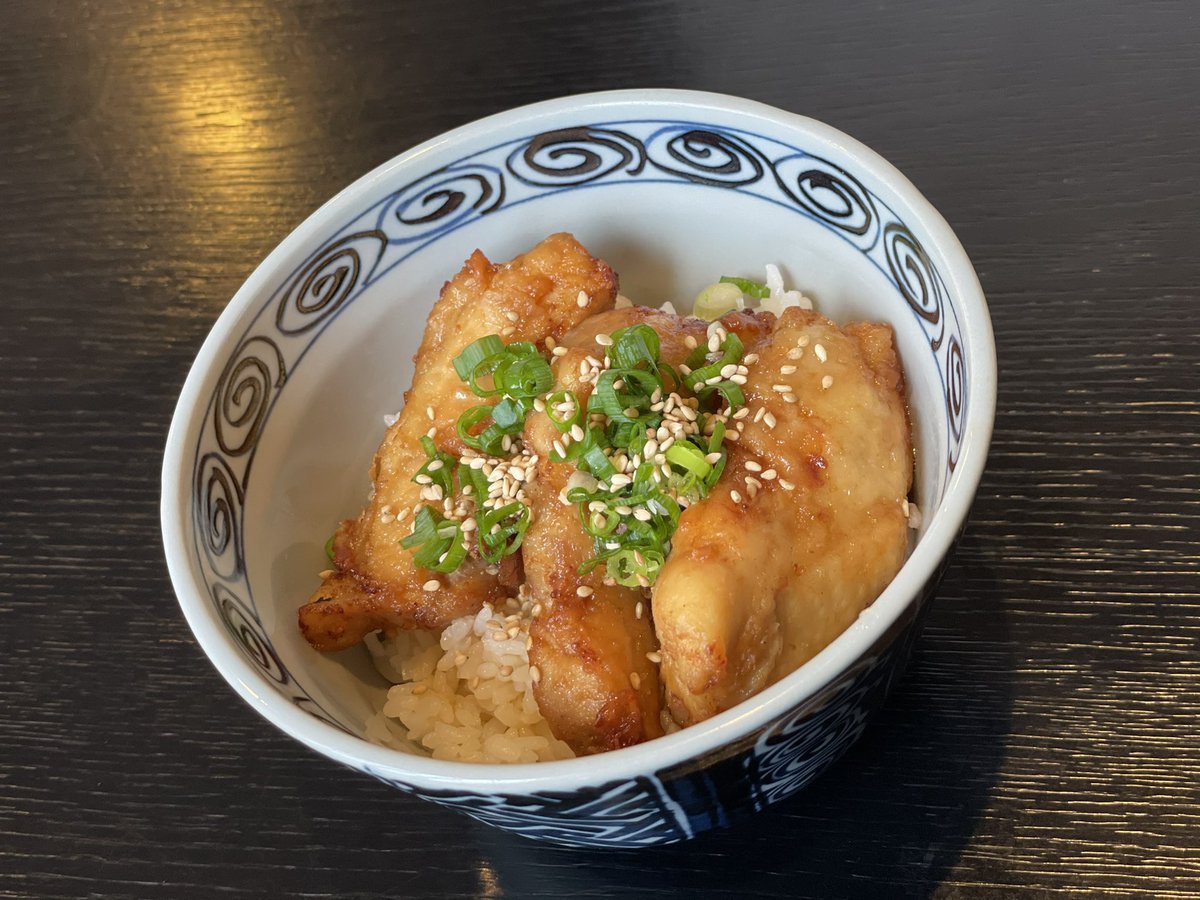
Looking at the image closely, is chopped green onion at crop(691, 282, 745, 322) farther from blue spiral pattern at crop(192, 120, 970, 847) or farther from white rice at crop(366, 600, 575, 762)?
white rice at crop(366, 600, 575, 762)

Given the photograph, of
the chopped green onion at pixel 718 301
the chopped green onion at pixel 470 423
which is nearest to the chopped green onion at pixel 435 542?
the chopped green onion at pixel 470 423

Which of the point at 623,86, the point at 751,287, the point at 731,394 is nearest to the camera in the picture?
the point at 731,394

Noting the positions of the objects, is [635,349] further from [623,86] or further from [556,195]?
[623,86]

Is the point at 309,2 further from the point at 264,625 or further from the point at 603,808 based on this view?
the point at 603,808

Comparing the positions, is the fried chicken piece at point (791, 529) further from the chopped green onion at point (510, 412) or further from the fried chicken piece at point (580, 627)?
the chopped green onion at point (510, 412)

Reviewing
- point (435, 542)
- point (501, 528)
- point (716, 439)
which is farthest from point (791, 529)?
point (435, 542)

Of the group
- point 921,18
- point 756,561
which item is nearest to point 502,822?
point 756,561

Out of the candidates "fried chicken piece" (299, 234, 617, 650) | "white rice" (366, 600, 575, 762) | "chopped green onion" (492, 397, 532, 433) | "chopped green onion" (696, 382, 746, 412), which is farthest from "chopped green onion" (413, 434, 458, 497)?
"chopped green onion" (696, 382, 746, 412)
